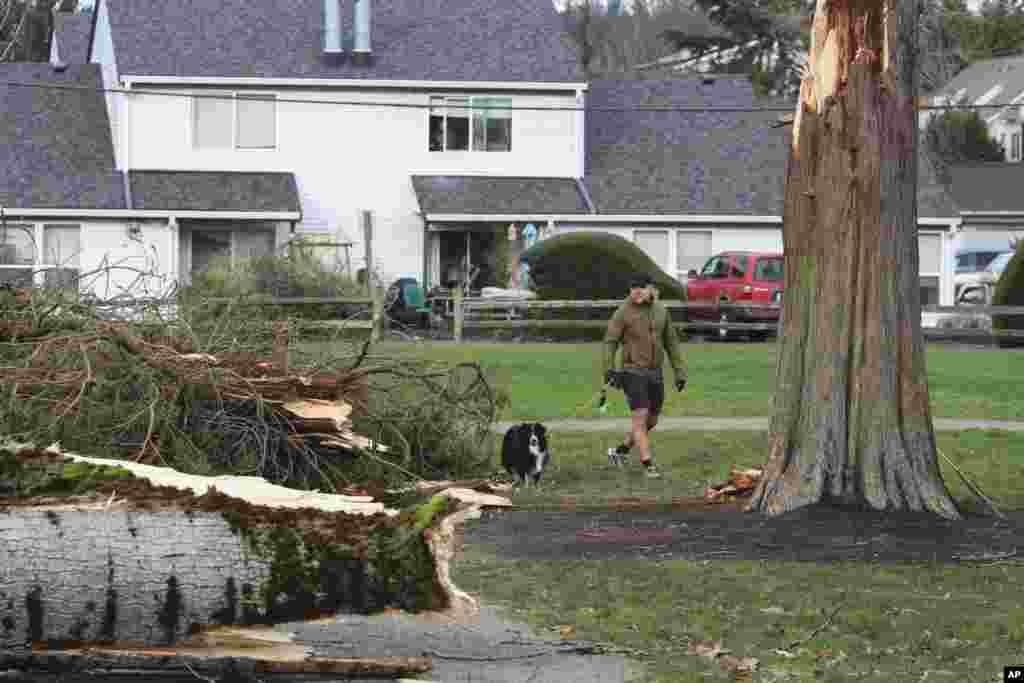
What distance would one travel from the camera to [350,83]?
42.8m

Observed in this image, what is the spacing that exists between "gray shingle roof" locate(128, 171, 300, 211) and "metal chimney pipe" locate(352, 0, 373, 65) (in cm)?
300

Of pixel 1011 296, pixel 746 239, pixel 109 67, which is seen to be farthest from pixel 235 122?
pixel 1011 296

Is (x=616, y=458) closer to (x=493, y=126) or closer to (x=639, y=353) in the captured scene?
(x=639, y=353)

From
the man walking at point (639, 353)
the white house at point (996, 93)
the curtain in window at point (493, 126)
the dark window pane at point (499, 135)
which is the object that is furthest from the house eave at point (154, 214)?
the white house at point (996, 93)

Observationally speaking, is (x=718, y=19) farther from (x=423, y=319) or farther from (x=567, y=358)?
(x=567, y=358)

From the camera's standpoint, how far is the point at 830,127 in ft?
43.1

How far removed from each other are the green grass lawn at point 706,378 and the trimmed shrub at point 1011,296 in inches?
49.3

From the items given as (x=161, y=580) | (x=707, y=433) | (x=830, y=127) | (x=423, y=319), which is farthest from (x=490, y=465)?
(x=423, y=319)

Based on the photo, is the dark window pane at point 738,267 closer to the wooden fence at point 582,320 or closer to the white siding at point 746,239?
the wooden fence at point 582,320

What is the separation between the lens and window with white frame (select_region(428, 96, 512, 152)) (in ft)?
144

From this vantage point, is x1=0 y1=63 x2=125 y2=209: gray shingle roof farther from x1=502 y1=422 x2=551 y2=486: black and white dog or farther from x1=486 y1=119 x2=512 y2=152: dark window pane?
x1=502 y1=422 x2=551 y2=486: black and white dog

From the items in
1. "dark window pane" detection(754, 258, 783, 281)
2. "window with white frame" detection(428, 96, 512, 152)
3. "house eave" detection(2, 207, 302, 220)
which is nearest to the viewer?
"dark window pane" detection(754, 258, 783, 281)

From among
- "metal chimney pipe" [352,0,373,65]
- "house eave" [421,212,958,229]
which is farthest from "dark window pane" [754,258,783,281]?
"metal chimney pipe" [352,0,373,65]

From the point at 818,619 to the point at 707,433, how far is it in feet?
34.8
